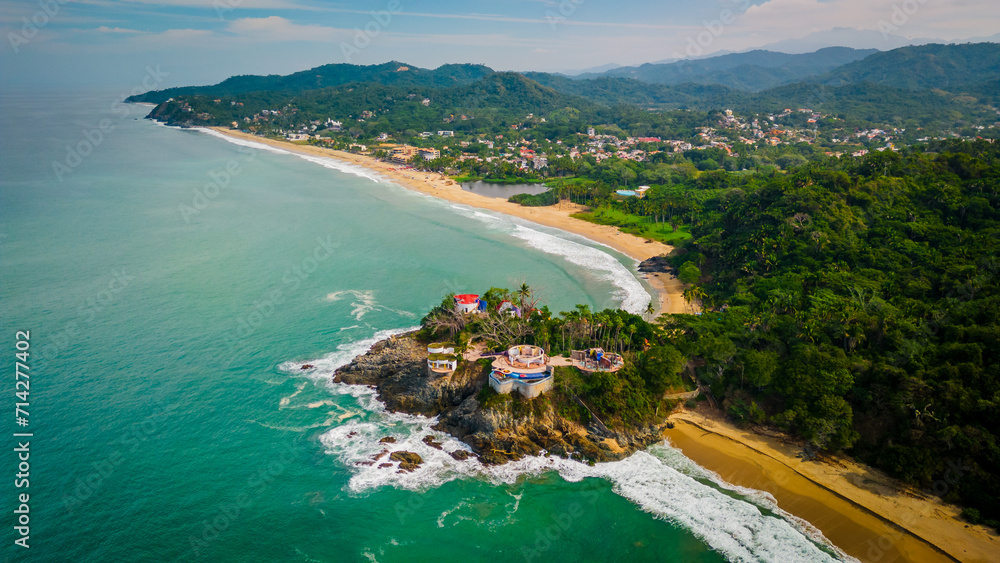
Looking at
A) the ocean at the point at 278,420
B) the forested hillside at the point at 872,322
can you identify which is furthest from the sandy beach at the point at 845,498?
the ocean at the point at 278,420

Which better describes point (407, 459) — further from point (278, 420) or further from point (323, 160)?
point (323, 160)

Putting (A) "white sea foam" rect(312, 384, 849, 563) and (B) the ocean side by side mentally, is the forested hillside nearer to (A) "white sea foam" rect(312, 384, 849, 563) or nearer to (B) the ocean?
(A) "white sea foam" rect(312, 384, 849, 563)

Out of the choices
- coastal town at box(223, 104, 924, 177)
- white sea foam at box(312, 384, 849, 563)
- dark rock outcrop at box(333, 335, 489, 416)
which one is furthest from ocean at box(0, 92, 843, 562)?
coastal town at box(223, 104, 924, 177)

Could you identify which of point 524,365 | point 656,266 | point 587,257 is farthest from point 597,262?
point 524,365

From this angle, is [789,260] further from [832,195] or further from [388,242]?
[388,242]

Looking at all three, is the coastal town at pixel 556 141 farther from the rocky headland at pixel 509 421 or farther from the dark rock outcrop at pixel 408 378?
the rocky headland at pixel 509 421
